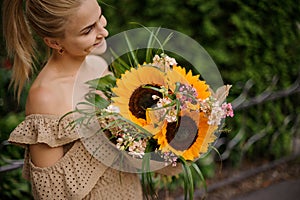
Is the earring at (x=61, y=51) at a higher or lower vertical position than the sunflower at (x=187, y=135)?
higher

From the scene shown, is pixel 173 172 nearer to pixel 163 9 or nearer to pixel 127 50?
pixel 127 50

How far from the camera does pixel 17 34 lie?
1.72 metres

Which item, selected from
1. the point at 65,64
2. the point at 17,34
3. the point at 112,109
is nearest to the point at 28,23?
the point at 17,34

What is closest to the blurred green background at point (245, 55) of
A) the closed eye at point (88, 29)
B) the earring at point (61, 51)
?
the earring at point (61, 51)

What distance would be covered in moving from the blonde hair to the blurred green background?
1.56 meters

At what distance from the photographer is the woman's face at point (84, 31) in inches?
63.1

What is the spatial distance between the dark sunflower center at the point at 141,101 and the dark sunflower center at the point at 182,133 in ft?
0.34

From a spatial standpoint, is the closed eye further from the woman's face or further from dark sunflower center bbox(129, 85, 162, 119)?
dark sunflower center bbox(129, 85, 162, 119)

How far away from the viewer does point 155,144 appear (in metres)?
1.64

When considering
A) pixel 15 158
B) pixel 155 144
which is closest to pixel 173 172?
pixel 155 144

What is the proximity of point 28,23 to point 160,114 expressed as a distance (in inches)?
21.7

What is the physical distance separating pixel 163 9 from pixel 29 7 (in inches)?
82.8

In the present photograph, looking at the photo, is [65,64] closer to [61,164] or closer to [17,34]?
[17,34]

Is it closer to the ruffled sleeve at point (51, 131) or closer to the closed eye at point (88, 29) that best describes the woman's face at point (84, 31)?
the closed eye at point (88, 29)
